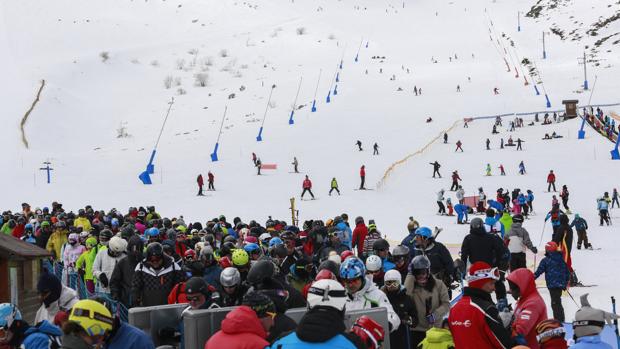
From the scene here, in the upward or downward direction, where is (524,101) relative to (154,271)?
upward

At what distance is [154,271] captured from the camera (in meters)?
8.28

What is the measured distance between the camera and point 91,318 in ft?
15.1

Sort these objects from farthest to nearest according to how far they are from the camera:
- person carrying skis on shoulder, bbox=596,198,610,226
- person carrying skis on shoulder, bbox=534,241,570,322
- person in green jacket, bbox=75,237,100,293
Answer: person carrying skis on shoulder, bbox=596,198,610,226
person in green jacket, bbox=75,237,100,293
person carrying skis on shoulder, bbox=534,241,570,322

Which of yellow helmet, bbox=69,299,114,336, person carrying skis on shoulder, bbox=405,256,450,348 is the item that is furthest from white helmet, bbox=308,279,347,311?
person carrying skis on shoulder, bbox=405,256,450,348

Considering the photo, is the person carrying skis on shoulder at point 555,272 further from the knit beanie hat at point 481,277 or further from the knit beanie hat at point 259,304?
the knit beanie hat at point 259,304

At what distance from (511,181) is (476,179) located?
1.82 metres

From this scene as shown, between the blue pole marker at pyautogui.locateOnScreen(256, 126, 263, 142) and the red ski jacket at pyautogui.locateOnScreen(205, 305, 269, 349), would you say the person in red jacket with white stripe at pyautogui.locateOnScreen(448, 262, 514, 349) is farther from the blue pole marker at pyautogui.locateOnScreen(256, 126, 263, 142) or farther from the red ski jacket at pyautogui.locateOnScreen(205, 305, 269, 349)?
the blue pole marker at pyautogui.locateOnScreen(256, 126, 263, 142)

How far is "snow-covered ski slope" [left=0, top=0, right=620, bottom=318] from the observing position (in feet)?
117

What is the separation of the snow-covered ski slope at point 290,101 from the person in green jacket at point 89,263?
23.7 feet

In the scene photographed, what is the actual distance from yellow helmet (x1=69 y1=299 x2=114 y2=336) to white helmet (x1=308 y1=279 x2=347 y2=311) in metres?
1.19

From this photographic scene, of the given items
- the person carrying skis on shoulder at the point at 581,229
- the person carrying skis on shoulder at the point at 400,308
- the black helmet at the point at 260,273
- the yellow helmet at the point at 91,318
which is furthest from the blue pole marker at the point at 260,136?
the yellow helmet at the point at 91,318

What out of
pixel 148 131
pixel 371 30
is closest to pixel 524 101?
pixel 148 131

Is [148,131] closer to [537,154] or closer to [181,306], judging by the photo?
[537,154]

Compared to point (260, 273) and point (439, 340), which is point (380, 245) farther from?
point (439, 340)
